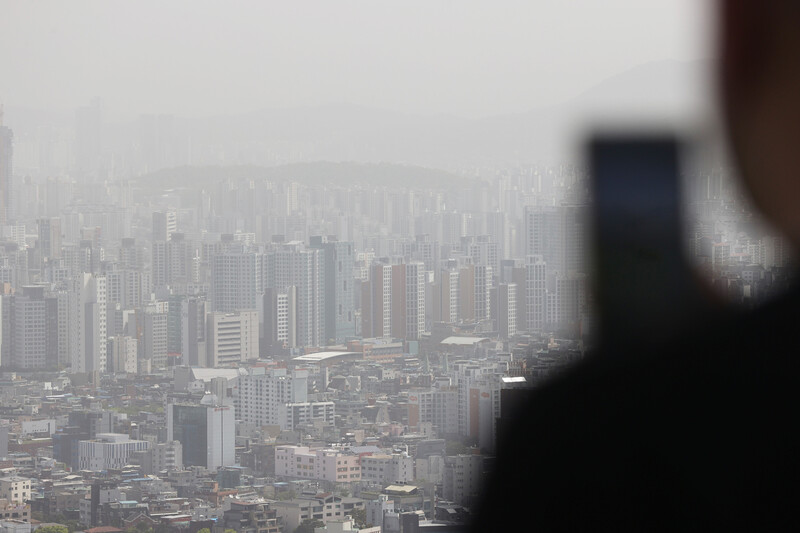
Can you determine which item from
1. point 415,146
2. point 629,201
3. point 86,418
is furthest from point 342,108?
point 629,201

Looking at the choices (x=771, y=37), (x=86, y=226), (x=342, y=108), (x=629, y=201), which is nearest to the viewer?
(x=771, y=37)

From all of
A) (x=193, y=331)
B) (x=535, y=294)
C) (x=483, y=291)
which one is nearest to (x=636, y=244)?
(x=535, y=294)

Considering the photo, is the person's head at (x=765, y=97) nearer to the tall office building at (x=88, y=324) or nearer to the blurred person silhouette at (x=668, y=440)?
the blurred person silhouette at (x=668, y=440)

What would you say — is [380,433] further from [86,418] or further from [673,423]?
[673,423]

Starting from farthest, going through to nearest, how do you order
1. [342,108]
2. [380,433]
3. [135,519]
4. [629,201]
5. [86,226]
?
1. [86,226]
2. [342,108]
3. [380,433]
4. [135,519]
5. [629,201]

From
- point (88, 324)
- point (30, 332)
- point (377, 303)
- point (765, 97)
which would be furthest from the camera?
point (88, 324)

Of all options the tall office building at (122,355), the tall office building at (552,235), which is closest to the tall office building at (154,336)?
the tall office building at (122,355)

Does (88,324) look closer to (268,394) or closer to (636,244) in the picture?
(268,394)
